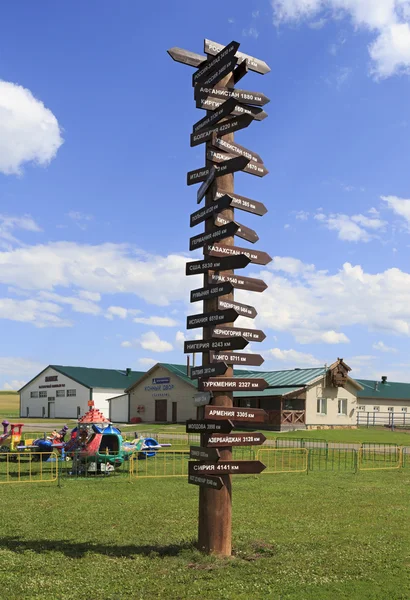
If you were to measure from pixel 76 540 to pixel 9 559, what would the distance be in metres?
1.48

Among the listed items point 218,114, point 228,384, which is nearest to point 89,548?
point 228,384

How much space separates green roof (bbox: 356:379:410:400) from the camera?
65.7m

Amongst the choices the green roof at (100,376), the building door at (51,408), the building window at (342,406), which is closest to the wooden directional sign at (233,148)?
the building window at (342,406)

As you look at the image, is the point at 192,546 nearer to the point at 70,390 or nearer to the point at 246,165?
the point at 246,165

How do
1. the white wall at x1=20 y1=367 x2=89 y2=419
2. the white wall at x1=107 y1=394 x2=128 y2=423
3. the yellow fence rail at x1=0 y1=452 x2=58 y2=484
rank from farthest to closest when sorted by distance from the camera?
the white wall at x1=20 y1=367 x2=89 y2=419, the white wall at x1=107 y1=394 x2=128 y2=423, the yellow fence rail at x1=0 y1=452 x2=58 y2=484

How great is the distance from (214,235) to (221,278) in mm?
660

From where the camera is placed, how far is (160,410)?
58.3 m

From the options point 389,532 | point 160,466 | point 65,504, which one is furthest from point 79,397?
point 389,532

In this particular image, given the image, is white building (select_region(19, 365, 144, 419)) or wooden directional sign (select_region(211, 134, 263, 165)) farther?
white building (select_region(19, 365, 144, 419))

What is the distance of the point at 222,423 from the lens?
27.9 feet

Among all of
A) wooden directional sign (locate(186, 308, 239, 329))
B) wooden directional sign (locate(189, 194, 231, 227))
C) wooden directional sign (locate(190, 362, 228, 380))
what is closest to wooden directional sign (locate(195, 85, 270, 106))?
wooden directional sign (locate(189, 194, 231, 227))

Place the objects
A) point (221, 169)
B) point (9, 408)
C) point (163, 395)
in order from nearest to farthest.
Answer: point (221, 169) → point (163, 395) → point (9, 408)

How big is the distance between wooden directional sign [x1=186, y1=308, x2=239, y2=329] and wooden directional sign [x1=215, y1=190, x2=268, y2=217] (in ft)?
5.52

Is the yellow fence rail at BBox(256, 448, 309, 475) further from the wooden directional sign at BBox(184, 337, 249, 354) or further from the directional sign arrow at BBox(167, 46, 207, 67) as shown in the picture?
the directional sign arrow at BBox(167, 46, 207, 67)
